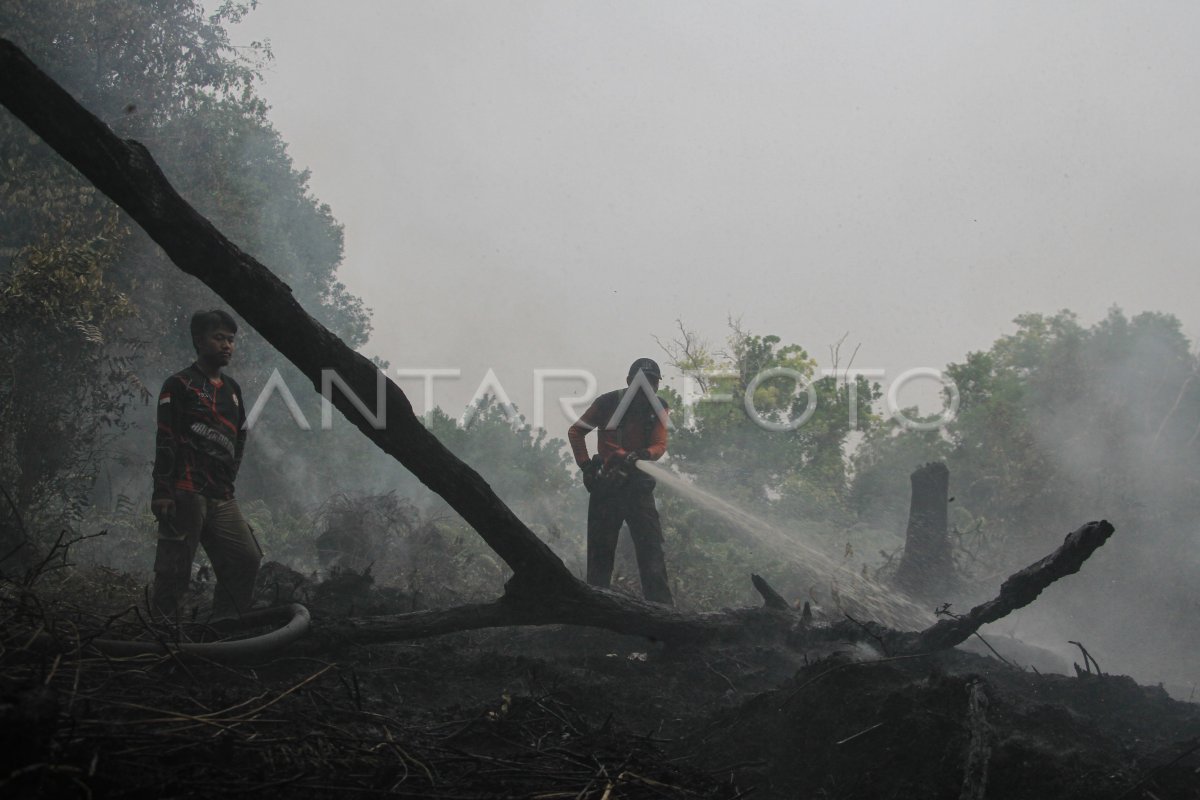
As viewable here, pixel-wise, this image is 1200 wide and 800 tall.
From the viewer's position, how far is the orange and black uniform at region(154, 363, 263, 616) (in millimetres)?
4629

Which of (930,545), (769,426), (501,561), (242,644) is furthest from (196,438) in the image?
(769,426)

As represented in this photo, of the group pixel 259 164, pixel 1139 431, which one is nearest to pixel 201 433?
pixel 259 164

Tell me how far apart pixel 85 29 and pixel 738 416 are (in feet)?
47.6

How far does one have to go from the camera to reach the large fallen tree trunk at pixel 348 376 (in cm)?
295

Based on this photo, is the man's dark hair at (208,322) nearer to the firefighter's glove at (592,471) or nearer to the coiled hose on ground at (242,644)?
the coiled hose on ground at (242,644)

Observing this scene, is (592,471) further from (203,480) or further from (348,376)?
(348,376)

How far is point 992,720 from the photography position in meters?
3.27

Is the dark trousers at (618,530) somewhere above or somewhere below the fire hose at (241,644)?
above

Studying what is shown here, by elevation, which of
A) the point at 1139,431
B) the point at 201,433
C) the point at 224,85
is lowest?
the point at 201,433

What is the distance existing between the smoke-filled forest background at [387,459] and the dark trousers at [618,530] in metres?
1.65

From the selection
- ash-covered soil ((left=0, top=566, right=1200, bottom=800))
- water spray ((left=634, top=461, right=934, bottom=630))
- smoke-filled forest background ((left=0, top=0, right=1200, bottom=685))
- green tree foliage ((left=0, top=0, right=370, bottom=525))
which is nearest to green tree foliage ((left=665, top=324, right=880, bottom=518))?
smoke-filled forest background ((left=0, top=0, right=1200, bottom=685))

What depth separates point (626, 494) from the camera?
673 cm

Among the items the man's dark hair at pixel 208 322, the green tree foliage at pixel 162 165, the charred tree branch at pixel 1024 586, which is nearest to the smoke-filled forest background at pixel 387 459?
the green tree foliage at pixel 162 165

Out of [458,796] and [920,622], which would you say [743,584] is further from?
[458,796]
